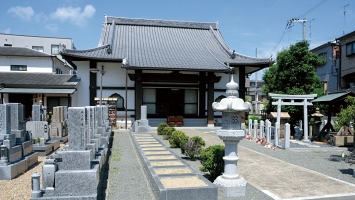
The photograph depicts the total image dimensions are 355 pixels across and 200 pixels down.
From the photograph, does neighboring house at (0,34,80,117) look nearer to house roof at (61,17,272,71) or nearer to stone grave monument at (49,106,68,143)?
house roof at (61,17,272,71)

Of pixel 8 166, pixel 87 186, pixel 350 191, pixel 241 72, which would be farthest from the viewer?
pixel 241 72

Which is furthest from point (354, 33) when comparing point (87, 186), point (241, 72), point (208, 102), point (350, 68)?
point (87, 186)

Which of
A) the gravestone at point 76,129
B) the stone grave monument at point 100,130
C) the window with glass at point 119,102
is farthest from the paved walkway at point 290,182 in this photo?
the window with glass at point 119,102

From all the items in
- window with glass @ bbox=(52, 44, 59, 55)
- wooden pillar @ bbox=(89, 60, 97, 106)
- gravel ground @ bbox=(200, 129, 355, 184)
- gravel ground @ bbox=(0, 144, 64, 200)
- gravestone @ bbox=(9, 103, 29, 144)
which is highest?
window with glass @ bbox=(52, 44, 59, 55)

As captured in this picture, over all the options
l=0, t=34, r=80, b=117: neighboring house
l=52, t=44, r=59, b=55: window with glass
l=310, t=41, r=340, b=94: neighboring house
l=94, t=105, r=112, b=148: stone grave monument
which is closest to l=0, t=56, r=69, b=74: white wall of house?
l=0, t=34, r=80, b=117: neighboring house

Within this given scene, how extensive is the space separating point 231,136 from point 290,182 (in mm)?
2366

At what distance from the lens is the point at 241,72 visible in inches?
853

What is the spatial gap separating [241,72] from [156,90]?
7.18m

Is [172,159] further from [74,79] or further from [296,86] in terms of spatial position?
[74,79]

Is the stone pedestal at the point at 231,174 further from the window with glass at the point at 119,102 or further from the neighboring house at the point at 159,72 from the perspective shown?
the window with glass at the point at 119,102

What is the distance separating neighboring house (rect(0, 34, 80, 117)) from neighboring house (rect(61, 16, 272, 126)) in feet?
5.76

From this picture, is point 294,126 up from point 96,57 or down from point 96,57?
down

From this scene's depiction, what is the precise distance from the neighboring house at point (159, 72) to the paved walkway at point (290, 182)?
37.5ft

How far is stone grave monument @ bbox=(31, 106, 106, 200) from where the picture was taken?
15.2 feet
